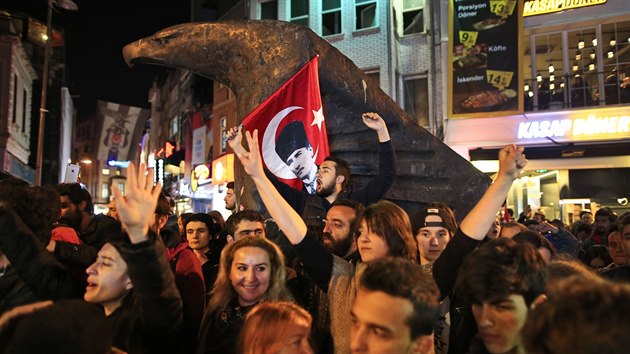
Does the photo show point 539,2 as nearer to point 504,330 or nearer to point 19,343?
point 504,330

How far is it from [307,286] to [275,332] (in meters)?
1.23

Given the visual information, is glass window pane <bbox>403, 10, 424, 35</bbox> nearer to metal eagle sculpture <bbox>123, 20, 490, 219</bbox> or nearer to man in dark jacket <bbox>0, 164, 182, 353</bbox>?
metal eagle sculpture <bbox>123, 20, 490, 219</bbox>

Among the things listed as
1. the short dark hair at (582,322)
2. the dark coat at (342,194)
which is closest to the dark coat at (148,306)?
the short dark hair at (582,322)

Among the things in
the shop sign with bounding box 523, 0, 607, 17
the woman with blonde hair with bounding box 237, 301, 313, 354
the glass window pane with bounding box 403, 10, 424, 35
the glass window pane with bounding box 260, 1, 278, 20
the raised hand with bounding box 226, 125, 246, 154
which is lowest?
the woman with blonde hair with bounding box 237, 301, 313, 354

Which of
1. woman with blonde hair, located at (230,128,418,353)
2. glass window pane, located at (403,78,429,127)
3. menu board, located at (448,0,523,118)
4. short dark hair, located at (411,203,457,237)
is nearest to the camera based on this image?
woman with blonde hair, located at (230,128,418,353)

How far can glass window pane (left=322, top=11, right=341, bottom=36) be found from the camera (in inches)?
638

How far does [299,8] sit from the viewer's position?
16.8m

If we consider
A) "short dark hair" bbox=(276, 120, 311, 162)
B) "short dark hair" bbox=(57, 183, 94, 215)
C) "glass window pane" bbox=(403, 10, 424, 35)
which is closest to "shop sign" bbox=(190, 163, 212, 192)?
"glass window pane" bbox=(403, 10, 424, 35)

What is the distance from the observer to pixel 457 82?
43.7 ft

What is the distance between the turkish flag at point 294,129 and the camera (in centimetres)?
432

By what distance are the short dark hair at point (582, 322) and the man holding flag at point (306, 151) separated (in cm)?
285

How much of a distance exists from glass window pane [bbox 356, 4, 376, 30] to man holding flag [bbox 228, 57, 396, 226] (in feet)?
39.3

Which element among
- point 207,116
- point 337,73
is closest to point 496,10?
point 337,73

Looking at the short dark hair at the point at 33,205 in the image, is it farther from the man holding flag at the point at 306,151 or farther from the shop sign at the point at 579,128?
the shop sign at the point at 579,128
